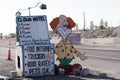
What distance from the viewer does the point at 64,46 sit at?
16.6 metres

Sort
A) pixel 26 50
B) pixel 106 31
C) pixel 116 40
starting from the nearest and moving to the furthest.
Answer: pixel 26 50 → pixel 116 40 → pixel 106 31

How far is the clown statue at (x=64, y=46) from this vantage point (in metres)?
16.4

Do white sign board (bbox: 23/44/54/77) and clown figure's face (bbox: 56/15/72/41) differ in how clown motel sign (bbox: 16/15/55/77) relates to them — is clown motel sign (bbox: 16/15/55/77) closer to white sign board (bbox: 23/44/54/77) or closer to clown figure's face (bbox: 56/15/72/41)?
white sign board (bbox: 23/44/54/77)

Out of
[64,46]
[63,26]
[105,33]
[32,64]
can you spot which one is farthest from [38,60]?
[105,33]

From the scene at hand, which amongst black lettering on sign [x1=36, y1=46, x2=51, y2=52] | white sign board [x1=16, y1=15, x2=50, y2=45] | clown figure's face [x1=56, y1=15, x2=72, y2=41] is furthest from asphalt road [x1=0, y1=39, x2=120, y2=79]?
clown figure's face [x1=56, y1=15, x2=72, y2=41]

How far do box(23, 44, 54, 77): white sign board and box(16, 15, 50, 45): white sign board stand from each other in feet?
2.37

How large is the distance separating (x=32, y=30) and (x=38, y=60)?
1631 mm

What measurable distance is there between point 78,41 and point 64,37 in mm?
47431

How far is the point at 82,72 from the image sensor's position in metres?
15.4

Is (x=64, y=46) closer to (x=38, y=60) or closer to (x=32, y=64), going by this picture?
(x=38, y=60)

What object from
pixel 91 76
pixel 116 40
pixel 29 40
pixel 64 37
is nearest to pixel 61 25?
pixel 64 37

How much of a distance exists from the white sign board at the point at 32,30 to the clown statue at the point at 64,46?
0.46m

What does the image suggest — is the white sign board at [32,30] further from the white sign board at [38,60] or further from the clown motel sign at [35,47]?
the white sign board at [38,60]

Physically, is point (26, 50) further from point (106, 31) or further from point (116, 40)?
point (106, 31)
